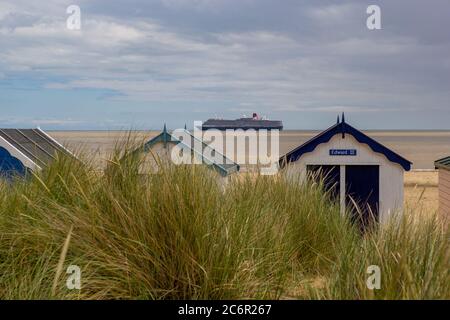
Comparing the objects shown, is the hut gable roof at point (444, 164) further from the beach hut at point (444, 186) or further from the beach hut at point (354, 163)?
the beach hut at point (354, 163)

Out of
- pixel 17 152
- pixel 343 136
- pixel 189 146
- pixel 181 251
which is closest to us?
pixel 181 251

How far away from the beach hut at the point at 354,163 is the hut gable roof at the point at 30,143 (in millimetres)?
5343

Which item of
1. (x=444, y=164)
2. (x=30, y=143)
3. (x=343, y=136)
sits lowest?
(x=444, y=164)

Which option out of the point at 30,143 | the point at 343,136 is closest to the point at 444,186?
the point at 343,136

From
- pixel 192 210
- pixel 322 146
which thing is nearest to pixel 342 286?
pixel 192 210

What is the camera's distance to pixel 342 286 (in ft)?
13.0

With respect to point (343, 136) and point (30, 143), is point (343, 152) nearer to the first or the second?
point (343, 136)

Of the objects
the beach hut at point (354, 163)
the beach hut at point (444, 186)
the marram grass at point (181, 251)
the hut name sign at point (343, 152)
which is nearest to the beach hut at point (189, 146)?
the beach hut at point (354, 163)

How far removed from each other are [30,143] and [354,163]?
7.59 m

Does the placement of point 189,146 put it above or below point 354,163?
above

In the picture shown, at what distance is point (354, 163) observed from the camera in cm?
1283

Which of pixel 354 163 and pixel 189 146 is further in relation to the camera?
pixel 354 163
